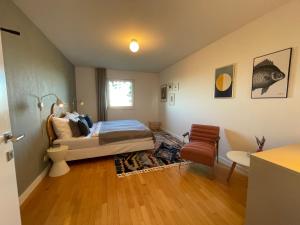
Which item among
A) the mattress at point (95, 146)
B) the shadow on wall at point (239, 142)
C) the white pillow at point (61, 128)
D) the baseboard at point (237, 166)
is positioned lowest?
the baseboard at point (237, 166)

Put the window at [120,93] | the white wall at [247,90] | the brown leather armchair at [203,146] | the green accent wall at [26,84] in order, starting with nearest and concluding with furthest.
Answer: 1. the green accent wall at [26,84]
2. the white wall at [247,90]
3. the brown leather armchair at [203,146]
4. the window at [120,93]

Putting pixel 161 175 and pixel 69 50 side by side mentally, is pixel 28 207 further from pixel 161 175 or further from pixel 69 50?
pixel 69 50

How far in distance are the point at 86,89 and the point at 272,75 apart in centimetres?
516

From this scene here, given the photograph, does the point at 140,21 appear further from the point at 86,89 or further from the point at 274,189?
the point at 86,89

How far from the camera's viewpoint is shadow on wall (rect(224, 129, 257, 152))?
2.30 meters

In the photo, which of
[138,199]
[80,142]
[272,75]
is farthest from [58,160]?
[272,75]

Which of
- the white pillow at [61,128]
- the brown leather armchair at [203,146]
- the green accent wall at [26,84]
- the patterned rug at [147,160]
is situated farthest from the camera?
the white pillow at [61,128]

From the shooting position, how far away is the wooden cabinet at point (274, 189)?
103cm

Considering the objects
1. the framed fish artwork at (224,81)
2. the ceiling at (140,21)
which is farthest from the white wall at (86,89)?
the framed fish artwork at (224,81)

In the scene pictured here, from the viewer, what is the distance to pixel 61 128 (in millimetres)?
2721

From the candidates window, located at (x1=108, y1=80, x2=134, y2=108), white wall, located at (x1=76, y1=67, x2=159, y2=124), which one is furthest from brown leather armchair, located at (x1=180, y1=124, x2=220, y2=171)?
window, located at (x1=108, y1=80, x2=134, y2=108)

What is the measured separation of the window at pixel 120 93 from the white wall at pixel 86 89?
23.1 inches

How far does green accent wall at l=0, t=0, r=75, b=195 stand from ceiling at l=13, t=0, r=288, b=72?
231 millimetres

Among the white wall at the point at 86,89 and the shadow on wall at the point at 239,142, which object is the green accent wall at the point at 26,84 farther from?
the shadow on wall at the point at 239,142
